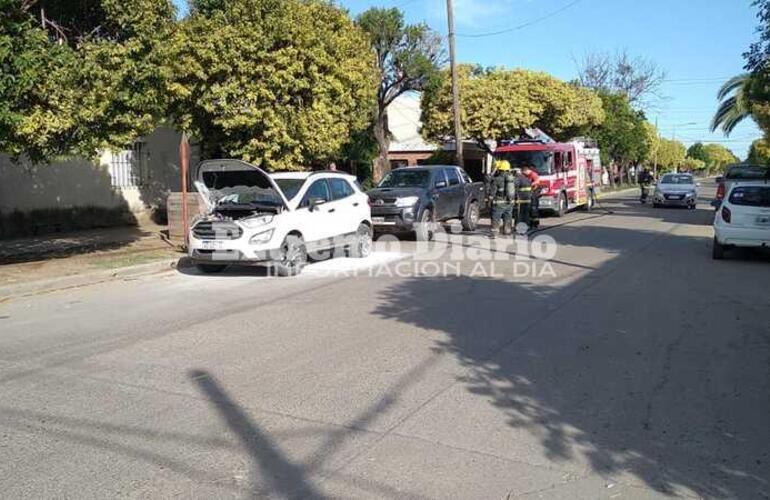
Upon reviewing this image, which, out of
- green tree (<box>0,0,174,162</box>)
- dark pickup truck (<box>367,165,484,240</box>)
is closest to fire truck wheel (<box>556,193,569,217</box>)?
dark pickup truck (<box>367,165,484,240</box>)

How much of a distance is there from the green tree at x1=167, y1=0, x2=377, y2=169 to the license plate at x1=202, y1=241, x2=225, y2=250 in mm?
5036

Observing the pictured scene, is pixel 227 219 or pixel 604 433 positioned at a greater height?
pixel 227 219

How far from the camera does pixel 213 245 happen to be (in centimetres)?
1127

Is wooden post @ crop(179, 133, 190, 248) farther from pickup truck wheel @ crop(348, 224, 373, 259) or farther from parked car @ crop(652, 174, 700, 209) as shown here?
parked car @ crop(652, 174, 700, 209)

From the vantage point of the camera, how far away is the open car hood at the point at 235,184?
1199 centimetres

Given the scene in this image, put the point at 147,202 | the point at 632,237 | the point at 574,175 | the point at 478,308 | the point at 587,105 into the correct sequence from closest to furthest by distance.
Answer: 1. the point at 478,308
2. the point at 632,237
3. the point at 147,202
4. the point at 574,175
5. the point at 587,105

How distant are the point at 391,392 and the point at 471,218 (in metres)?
13.9

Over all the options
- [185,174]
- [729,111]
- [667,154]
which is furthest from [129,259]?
[667,154]

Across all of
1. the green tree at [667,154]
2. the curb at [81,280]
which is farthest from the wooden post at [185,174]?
the green tree at [667,154]

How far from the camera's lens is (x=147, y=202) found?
1991 centimetres

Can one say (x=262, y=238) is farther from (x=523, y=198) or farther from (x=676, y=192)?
(x=676, y=192)

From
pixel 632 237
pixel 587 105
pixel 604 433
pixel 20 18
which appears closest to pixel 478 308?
pixel 604 433

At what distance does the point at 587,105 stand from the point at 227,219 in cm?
3196

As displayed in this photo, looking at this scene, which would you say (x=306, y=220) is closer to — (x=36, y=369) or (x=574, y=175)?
(x=36, y=369)
